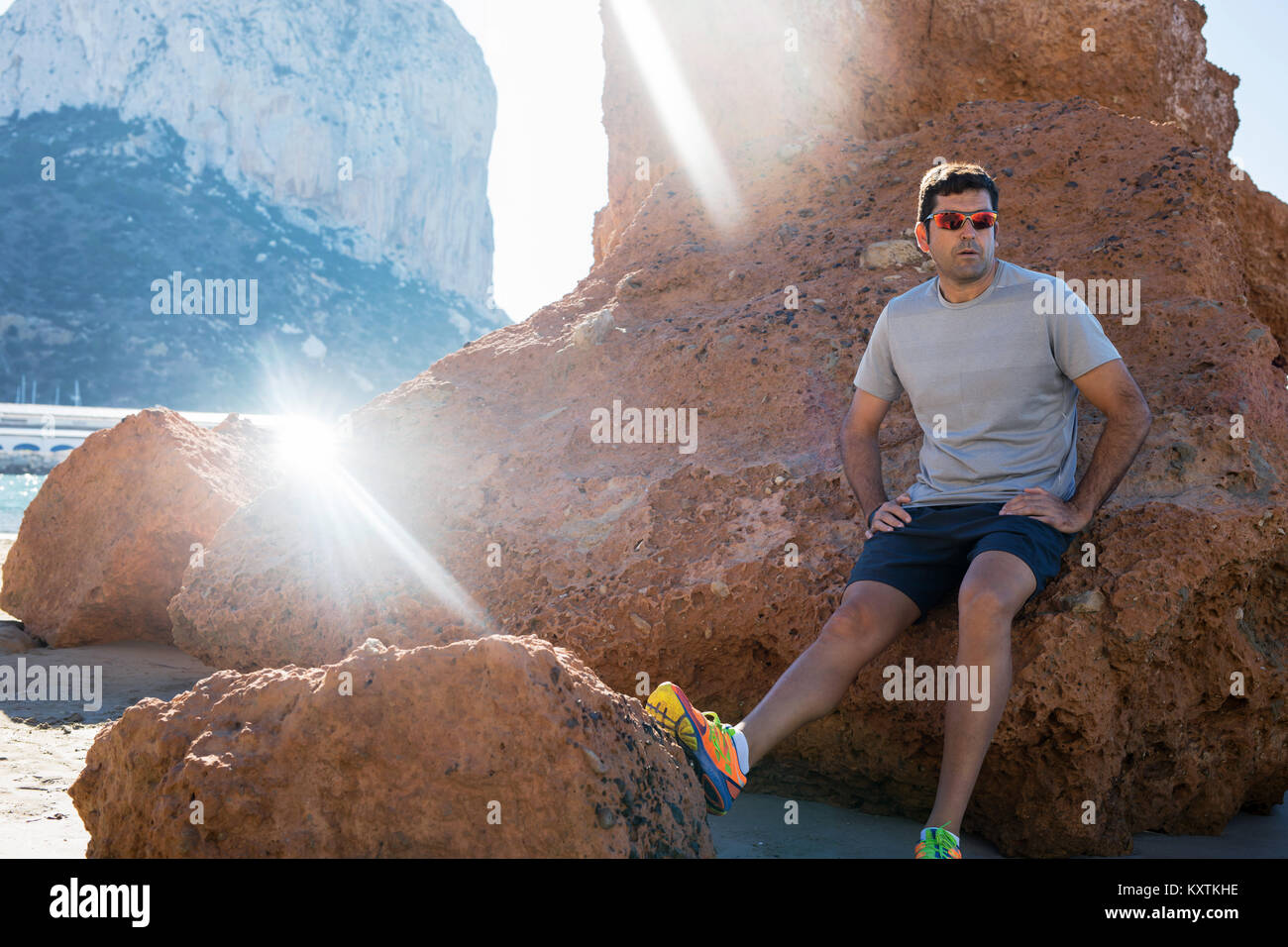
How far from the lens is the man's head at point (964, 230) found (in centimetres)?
269

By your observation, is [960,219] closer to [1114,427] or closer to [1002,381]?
[1002,381]

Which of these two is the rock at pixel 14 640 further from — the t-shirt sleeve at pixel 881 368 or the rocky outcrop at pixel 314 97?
the rocky outcrop at pixel 314 97

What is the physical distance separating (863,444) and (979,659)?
0.90m

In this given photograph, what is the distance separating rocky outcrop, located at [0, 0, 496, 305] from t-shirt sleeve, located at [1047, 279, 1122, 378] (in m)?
58.2

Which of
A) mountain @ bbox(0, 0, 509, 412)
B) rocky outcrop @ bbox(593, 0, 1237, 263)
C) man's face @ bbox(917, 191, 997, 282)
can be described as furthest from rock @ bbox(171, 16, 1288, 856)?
mountain @ bbox(0, 0, 509, 412)

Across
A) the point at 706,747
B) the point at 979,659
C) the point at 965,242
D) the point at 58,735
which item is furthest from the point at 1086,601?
the point at 58,735

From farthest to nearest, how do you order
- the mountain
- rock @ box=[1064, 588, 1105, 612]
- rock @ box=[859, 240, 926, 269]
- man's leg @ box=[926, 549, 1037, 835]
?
the mountain < rock @ box=[859, 240, 926, 269] < rock @ box=[1064, 588, 1105, 612] < man's leg @ box=[926, 549, 1037, 835]

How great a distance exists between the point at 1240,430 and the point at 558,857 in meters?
2.45

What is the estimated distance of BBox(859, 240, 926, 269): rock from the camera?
4.03 meters

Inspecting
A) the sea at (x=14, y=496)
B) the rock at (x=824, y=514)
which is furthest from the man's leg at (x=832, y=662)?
the sea at (x=14, y=496)

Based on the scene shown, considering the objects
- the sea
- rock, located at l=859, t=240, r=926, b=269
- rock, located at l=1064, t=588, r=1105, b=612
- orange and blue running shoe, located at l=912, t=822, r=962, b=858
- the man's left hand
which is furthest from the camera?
the sea

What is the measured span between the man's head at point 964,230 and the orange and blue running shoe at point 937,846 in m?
1.51

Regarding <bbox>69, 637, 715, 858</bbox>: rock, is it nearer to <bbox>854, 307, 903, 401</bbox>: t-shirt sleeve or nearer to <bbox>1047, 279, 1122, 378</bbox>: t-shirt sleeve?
<bbox>854, 307, 903, 401</bbox>: t-shirt sleeve
